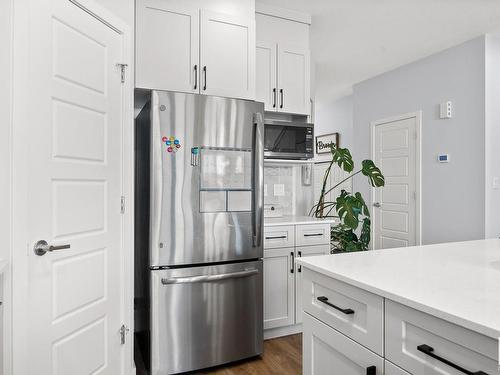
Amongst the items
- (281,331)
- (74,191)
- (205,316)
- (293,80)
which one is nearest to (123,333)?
(205,316)

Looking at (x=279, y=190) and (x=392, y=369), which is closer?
(x=392, y=369)

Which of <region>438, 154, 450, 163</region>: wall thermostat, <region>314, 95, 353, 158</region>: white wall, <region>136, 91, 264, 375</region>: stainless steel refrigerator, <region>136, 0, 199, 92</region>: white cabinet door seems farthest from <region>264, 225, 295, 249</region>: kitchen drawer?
<region>314, 95, 353, 158</region>: white wall

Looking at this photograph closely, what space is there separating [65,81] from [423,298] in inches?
68.4

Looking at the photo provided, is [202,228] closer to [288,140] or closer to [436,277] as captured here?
[288,140]

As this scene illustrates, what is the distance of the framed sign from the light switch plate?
316 cm

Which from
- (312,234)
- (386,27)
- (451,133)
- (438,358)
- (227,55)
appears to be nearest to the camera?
(438,358)

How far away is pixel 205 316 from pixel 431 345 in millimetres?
1599

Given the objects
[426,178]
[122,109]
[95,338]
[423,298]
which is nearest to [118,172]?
[122,109]

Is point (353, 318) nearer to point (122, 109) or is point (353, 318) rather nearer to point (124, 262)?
point (124, 262)

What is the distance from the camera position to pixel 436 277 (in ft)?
3.72

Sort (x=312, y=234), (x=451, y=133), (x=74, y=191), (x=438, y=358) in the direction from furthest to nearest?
(x=451, y=133) < (x=312, y=234) < (x=74, y=191) < (x=438, y=358)

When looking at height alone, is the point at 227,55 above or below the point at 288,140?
above

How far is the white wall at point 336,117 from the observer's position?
608cm

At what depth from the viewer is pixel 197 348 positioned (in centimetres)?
220
